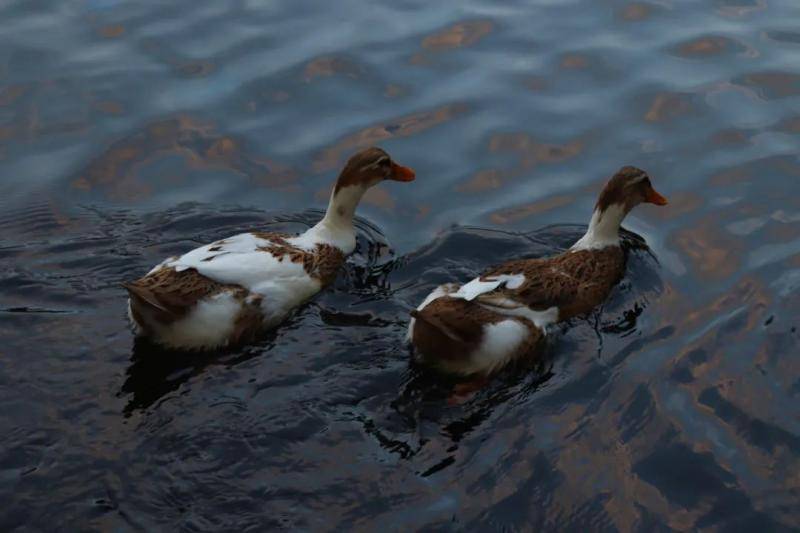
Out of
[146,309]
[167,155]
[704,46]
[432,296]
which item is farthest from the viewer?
[704,46]

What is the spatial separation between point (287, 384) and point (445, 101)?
4.42 meters

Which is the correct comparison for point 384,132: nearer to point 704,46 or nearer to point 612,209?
point 612,209

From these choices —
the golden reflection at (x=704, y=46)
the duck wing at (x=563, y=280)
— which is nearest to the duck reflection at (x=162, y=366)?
the duck wing at (x=563, y=280)

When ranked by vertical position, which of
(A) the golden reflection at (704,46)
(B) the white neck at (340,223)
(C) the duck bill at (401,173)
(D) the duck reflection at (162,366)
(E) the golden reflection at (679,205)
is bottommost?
(D) the duck reflection at (162,366)

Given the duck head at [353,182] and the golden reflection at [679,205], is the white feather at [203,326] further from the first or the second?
the golden reflection at [679,205]

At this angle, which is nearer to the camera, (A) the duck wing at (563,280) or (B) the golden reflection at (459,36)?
(A) the duck wing at (563,280)

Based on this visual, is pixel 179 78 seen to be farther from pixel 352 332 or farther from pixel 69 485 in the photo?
pixel 69 485

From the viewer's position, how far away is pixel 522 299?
24.8ft

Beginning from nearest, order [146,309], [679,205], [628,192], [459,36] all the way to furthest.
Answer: [146,309] < [628,192] < [679,205] < [459,36]

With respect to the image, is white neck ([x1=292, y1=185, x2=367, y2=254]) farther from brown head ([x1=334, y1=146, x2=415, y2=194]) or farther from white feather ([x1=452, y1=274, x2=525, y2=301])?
white feather ([x1=452, y1=274, x2=525, y2=301])

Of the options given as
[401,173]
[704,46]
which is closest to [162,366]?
[401,173]

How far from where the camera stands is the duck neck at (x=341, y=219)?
8.57 m

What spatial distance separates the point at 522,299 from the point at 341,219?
5.74 feet

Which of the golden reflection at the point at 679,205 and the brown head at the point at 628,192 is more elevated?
the brown head at the point at 628,192
